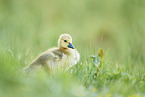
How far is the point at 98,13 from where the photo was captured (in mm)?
15328

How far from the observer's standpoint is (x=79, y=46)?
5.17 meters

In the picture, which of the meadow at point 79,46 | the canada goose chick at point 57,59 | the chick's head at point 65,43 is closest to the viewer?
the meadow at point 79,46

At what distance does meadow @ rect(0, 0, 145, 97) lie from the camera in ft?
9.15

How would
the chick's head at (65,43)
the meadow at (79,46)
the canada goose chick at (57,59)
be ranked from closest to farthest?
the meadow at (79,46), the canada goose chick at (57,59), the chick's head at (65,43)

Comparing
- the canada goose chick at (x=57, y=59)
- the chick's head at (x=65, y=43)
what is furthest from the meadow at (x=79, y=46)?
the chick's head at (x=65, y=43)

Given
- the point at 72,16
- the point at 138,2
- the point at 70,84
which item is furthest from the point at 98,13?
the point at 70,84

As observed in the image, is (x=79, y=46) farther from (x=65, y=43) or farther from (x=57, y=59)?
(x=57, y=59)

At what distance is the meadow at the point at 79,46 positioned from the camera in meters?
2.79

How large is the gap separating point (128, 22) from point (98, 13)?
5.67 feet

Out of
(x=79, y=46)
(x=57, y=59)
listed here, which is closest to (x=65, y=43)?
(x=57, y=59)

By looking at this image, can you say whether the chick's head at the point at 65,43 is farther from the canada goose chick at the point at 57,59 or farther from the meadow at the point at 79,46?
the meadow at the point at 79,46

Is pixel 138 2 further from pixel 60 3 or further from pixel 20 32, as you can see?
pixel 20 32

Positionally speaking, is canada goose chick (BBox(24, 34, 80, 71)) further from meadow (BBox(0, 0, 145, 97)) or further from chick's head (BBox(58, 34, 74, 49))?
meadow (BBox(0, 0, 145, 97))

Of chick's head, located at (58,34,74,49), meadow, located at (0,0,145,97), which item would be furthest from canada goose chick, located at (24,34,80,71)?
meadow, located at (0,0,145,97)
